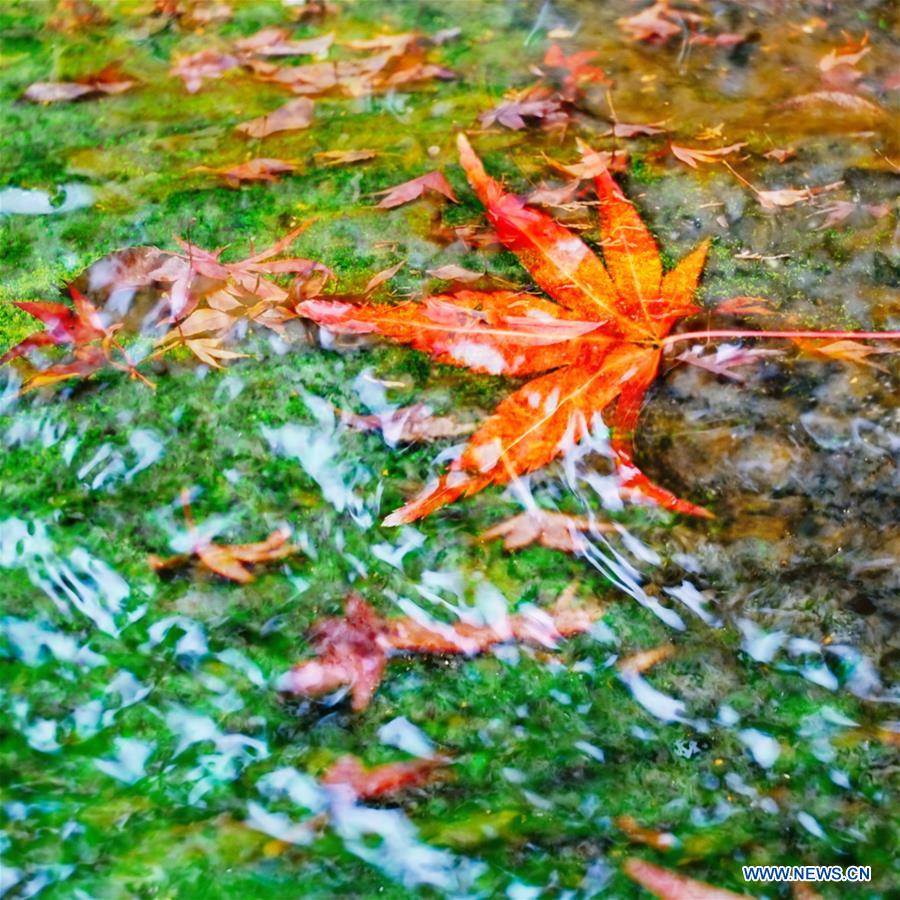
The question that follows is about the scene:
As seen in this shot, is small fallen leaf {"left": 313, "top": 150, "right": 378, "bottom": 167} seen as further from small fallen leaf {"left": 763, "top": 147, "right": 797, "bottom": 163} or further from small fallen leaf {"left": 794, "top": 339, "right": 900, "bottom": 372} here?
small fallen leaf {"left": 794, "top": 339, "right": 900, "bottom": 372}

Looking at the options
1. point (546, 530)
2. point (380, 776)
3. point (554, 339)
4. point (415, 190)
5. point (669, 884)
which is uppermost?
point (415, 190)

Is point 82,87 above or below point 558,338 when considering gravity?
above

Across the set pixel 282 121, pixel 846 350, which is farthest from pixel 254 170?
pixel 846 350

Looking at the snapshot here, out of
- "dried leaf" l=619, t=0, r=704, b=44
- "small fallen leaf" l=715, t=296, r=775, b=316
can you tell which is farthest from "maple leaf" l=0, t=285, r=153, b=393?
"dried leaf" l=619, t=0, r=704, b=44

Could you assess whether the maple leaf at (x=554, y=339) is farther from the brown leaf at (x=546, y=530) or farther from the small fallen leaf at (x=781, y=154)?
the small fallen leaf at (x=781, y=154)

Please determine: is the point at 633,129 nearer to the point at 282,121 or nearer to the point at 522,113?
the point at 522,113

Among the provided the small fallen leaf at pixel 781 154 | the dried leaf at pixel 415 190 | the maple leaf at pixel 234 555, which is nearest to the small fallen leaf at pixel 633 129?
the small fallen leaf at pixel 781 154
